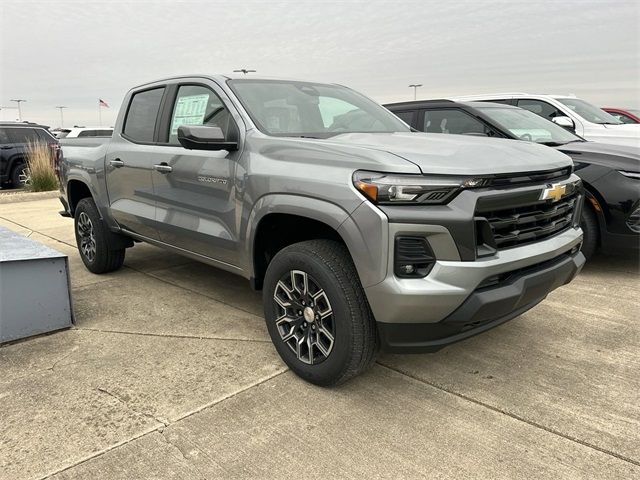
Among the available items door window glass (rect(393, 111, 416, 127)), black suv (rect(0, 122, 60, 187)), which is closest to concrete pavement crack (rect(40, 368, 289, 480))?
door window glass (rect(393, 111, 416, 127))

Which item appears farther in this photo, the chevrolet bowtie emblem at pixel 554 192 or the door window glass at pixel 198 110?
the door window glass at pixel 198 110

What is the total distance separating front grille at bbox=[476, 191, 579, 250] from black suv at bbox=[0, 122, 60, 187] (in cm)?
1340

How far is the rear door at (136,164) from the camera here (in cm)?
423

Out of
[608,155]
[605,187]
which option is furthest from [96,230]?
[608,155]

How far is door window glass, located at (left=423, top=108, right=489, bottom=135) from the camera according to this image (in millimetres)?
5652

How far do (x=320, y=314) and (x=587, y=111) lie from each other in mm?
6890

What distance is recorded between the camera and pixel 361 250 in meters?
2.48

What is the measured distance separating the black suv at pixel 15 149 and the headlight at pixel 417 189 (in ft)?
43.3

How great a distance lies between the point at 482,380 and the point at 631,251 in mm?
2794

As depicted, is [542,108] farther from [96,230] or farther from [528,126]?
[96,230]

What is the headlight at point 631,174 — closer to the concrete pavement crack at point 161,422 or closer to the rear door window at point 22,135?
the concrete pavement crack at point 161,422

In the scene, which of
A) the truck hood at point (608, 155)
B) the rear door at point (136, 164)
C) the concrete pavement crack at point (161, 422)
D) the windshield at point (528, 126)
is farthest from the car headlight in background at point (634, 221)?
the rear door at point (136, 164)

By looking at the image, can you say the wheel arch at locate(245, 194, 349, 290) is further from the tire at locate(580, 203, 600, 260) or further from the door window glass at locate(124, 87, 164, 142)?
the tire at locate(580, 203, 600, 260)

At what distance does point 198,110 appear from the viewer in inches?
152
